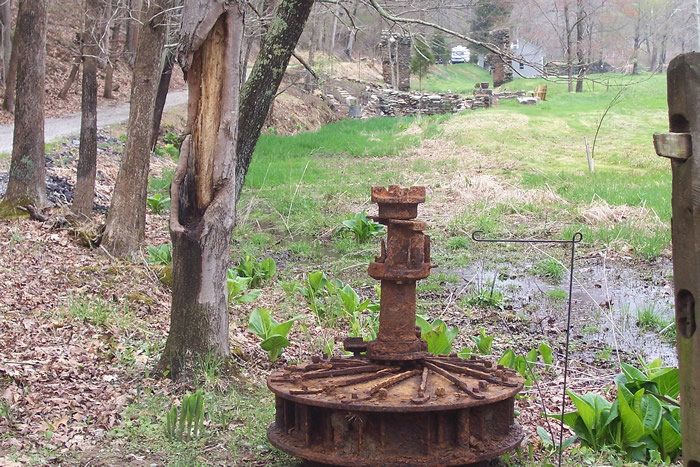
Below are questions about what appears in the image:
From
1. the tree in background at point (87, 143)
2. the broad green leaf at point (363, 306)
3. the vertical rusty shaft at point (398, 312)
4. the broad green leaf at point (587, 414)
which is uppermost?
the tree in background at point (87, 143)

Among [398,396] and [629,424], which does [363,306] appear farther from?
[398,396]

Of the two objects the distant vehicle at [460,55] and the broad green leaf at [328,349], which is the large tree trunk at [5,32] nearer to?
the broad green leaf at [328,349]

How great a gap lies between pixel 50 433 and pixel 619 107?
1186 inches

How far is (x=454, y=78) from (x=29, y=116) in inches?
2008

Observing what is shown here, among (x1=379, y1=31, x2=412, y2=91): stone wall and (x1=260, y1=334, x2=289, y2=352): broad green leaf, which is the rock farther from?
(x1=260, y1=334, x2=289, y2=352): broad green leaf

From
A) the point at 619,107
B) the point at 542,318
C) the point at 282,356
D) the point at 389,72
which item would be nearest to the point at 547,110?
the point at 619,107

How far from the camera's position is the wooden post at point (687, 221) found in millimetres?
2574

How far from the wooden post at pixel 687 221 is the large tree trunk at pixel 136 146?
7.77 meters

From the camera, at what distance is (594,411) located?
14.9ft

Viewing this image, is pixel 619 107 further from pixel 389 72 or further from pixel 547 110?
pixel 389 72

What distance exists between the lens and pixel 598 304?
858 cm

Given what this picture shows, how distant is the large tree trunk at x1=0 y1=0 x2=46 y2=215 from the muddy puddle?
19.1 feet

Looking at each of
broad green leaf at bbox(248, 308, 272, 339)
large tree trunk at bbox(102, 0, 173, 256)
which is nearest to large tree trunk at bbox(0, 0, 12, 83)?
large tree trunk at bbox(102, 0, 173, 256)

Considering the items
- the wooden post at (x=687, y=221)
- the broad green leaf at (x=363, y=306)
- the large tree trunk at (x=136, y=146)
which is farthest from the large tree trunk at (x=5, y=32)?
the wooden post at (x=687, y=221)
